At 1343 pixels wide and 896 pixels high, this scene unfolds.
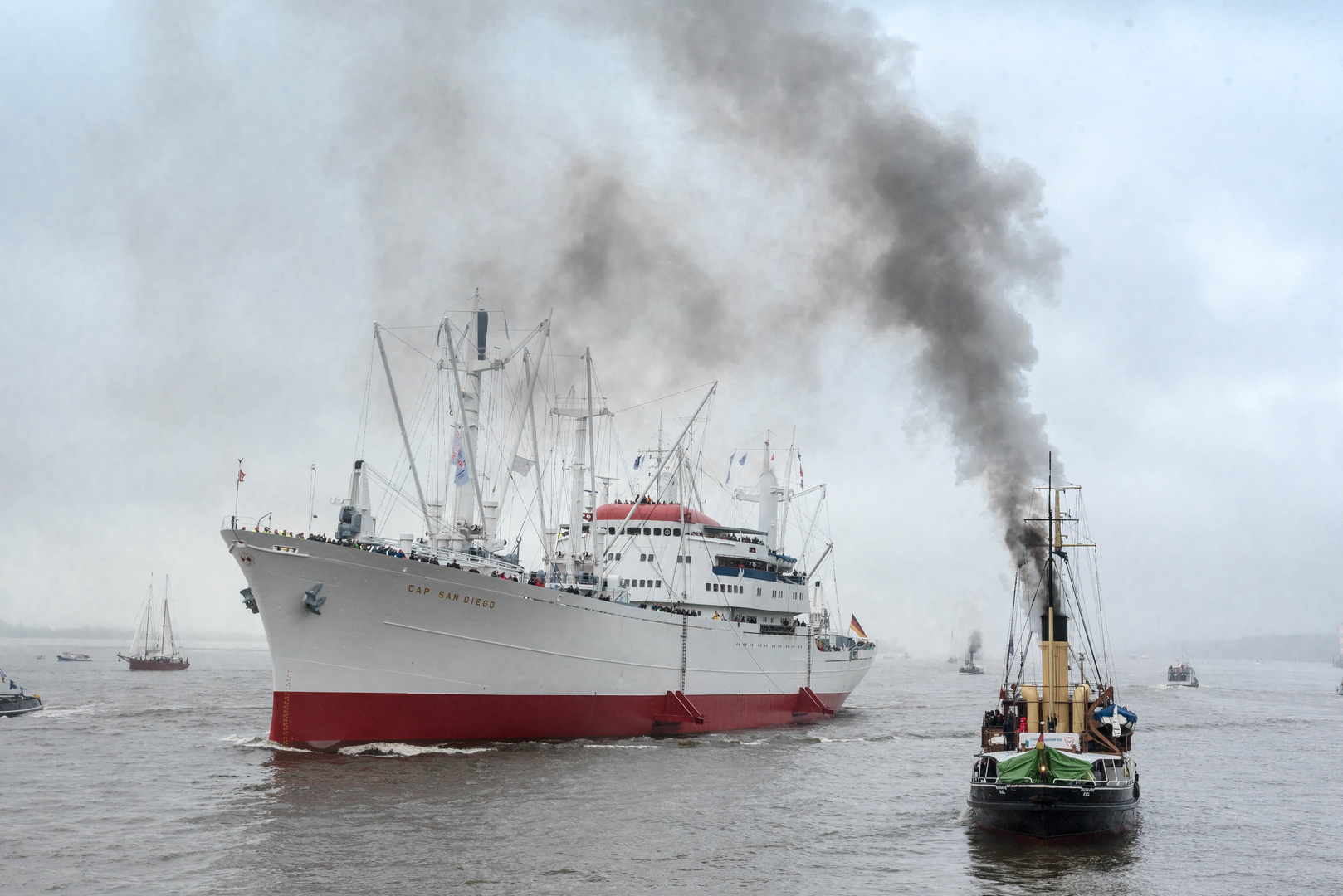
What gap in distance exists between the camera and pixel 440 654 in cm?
3284

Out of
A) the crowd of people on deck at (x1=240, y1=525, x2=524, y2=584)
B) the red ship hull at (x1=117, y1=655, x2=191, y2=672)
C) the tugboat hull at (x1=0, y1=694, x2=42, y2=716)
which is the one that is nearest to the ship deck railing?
the crowd of people on deck at (x1=240, y1=525, x2=524, y2=584)

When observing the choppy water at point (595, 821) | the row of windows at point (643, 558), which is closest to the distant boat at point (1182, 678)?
the choppy water at point (595, 821)

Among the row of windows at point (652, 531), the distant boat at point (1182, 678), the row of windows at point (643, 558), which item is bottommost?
the distant boat at point (1182, 678)

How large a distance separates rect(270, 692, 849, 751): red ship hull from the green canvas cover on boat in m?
18.1

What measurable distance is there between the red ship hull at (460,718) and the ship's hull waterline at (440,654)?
1.6 inches

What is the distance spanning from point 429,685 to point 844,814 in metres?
14.0

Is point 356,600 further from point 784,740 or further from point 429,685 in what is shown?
point 784,740

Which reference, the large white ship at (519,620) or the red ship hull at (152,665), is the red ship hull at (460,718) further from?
the red ship hull at (152,665)

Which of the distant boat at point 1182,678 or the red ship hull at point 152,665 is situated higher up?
the distant boat at point 1182,678

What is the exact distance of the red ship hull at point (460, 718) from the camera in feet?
103

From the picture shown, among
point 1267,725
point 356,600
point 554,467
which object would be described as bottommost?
point 1267,725

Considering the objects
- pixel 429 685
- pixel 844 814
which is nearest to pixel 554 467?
pixel 429 685

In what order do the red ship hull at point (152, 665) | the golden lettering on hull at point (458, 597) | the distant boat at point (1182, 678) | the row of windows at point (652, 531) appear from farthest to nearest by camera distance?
the distant boat at point (1182, 678) < the red ship hull at point (152, 665) < the row of windows at point (652, 531) < the golden lettering on hull at point (458, 597)

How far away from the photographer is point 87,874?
18.9 meters
